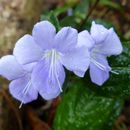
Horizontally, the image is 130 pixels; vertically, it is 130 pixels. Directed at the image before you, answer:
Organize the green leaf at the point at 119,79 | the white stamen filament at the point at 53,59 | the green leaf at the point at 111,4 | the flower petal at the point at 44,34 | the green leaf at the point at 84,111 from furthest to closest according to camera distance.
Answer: the green leaf at the point at 111,4
the green leaf at the point at 84,111
the green leaf at the point at 119,79
the white stamen filament at the point at 53,59
the flower petal at the point at 44,34

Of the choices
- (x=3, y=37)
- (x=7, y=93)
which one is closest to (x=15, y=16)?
(x=3, y=37)

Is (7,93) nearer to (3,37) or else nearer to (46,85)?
(3,37)

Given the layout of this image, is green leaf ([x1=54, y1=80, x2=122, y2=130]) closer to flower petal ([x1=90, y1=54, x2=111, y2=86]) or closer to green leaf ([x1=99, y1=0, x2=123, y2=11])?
flower petal ([x1=90, y1=54, x2=111, y2=86])

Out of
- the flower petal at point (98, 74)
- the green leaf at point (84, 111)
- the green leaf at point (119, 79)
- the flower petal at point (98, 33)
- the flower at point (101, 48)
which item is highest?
the flower petal at point (98, 33)

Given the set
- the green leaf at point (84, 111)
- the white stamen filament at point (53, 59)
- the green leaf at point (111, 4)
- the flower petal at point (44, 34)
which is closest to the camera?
the flower petal at point (44, 34)

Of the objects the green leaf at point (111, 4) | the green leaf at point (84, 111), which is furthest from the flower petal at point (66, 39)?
the green leaf at point (111, 4)

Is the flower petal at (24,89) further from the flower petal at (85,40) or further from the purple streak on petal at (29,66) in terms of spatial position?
the flower petal at (85,40)

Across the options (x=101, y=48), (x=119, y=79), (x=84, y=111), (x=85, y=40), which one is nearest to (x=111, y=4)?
(x=84, y=111)

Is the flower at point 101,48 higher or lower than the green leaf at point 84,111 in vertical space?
higher

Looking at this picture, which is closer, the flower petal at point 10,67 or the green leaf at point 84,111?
the flower petal at point 10,67

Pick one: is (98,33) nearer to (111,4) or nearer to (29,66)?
(29,66)
